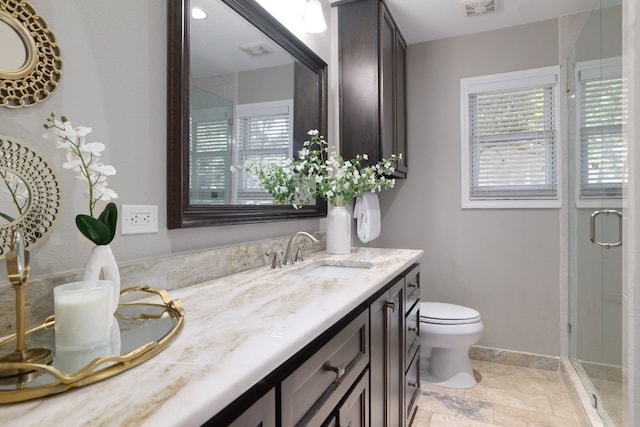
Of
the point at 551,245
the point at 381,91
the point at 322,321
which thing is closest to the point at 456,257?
the point at 551,245

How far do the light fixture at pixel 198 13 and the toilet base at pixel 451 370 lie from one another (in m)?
2.30

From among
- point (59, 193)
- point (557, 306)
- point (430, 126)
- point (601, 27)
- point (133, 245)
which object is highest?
point (601, 27)

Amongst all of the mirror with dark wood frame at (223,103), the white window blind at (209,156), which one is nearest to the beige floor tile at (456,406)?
the mirror with dark wood frame at (223,103)

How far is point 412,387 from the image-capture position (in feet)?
6.44

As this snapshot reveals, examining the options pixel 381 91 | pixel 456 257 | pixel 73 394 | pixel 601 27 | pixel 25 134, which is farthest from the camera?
pixel 456 257

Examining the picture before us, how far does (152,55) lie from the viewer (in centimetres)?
112

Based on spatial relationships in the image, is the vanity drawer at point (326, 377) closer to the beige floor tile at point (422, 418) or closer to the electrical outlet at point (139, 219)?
the electrical outlet at point (139, 219)

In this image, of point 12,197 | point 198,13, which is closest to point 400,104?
point 198,13

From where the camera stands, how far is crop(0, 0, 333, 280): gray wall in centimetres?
86

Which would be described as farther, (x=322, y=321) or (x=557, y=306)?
(x=557, y=306)

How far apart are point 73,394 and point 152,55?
97 cm

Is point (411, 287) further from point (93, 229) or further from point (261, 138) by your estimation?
point (93, 229)

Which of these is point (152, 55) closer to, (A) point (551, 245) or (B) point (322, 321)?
(B) point (322, 321)

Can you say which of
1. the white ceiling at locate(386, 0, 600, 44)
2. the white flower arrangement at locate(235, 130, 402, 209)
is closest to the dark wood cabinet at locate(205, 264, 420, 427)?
the white flower arrangement at locate(235, 130, 402, 209)
